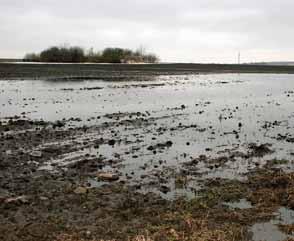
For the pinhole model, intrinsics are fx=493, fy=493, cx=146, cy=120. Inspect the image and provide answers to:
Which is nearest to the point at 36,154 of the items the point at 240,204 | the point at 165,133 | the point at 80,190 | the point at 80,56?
the point at 80,190

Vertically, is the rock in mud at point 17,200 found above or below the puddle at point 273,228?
above

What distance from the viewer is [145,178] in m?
11.7

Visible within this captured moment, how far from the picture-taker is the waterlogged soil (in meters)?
8.34

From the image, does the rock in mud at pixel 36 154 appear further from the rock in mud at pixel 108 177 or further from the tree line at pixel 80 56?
the tree line at pixel 80 56

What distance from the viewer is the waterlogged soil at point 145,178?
8.34 m

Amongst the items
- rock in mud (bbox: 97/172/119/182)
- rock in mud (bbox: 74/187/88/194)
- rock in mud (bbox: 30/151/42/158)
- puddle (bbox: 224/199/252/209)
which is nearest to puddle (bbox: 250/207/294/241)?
puddle (bbox: 224/199/252/209)

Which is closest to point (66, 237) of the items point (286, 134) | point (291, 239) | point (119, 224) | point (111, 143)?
point (119, 224)

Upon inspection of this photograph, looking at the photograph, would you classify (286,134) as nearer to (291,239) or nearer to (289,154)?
(289,154)

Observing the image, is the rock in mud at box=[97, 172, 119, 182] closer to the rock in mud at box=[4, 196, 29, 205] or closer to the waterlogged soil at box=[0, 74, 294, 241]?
the waterlogged soil at box=[0, 74, 294, 241]

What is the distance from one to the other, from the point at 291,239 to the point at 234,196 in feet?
7.65

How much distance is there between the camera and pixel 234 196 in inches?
397

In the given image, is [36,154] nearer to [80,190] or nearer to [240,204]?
[80,190]

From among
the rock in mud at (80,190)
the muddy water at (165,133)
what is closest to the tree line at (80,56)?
the muddy water at (165,133)

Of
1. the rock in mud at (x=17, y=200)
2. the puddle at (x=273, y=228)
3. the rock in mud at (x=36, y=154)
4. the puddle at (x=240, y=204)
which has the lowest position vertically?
the puddle at (x=273, y=228)
